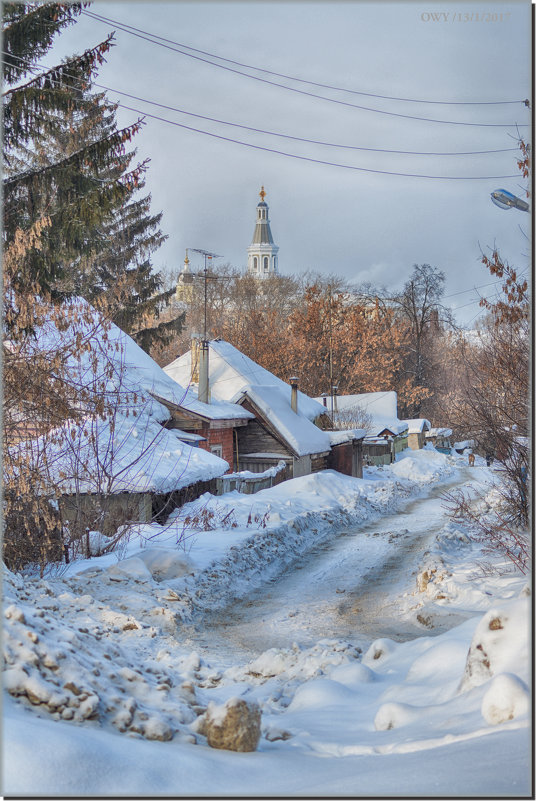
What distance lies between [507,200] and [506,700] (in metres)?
3.70

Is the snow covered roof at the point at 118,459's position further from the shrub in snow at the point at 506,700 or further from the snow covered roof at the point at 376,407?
the snow covered roof at the point at 376,407

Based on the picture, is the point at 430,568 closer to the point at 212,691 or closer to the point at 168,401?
the point at 212,691

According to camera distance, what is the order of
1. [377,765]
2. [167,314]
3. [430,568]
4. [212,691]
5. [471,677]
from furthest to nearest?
[167,314] → [430,568] → [212,691] → [471,677] → [377,765]

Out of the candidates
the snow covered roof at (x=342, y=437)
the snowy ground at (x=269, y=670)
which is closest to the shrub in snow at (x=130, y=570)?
the snowy ground at (x=269, y=670)

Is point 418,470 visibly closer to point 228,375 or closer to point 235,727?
point 228,375

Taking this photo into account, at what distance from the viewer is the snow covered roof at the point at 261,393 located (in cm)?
2400

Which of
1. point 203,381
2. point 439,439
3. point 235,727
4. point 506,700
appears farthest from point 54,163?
point 439,439

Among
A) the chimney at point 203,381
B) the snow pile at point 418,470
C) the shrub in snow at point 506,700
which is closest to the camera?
the shrub in snow at point 506,700

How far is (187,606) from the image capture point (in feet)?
27.6

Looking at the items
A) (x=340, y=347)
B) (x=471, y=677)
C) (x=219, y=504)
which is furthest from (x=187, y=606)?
(x=340, y=347)

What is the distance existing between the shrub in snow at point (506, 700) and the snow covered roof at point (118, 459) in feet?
18.2

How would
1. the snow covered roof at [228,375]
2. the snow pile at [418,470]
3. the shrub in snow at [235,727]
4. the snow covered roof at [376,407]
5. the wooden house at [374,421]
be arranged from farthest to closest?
1. the snow covered roof at [376,407]
2. the wooden house at [374,421]
3. the snow pile at [418,470]
4. the snow covered roof at [228,375]
5. the shrub in snow at [235,727]

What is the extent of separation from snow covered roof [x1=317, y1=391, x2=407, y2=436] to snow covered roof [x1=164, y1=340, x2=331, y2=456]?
10.1 m

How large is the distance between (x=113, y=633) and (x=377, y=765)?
15.3 feet
